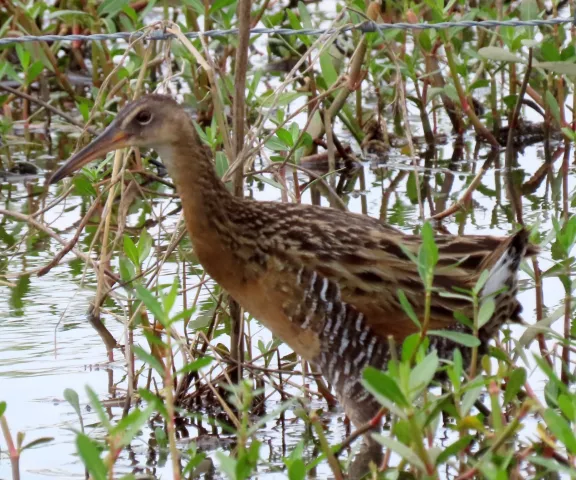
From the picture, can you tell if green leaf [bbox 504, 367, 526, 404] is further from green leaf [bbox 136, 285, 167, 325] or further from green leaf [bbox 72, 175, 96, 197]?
green leaf [bbox 72, 175, 96, 197]

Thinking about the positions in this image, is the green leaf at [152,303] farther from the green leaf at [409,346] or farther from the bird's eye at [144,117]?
the bird's eye at [144,117]

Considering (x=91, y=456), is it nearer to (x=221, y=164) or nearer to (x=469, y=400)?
(x=469, y=400)

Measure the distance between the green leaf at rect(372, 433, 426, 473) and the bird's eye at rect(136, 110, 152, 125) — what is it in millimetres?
1651

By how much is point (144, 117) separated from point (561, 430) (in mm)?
1869

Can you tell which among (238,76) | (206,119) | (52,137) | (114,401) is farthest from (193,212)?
(52,137)

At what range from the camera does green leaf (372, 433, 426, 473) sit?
8.31ft

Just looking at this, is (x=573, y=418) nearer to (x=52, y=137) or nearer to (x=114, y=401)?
(x=114, y=401)

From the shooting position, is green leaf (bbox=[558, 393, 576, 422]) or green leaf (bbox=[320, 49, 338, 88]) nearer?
green leaf (bbox=[558, 393, 576, 422])

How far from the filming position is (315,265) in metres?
3.81

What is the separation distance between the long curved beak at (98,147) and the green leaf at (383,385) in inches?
66.1

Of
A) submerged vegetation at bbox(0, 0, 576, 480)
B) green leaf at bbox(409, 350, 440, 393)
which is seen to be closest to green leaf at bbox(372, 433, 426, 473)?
submerged vegetation at bbox(0, 0, 576, 480)

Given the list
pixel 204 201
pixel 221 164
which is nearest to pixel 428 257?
pixel 204 201

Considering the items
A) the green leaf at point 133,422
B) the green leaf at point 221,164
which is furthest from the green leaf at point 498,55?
the green leaf at point 133,422

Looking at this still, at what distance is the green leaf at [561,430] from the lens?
98.7 inches
